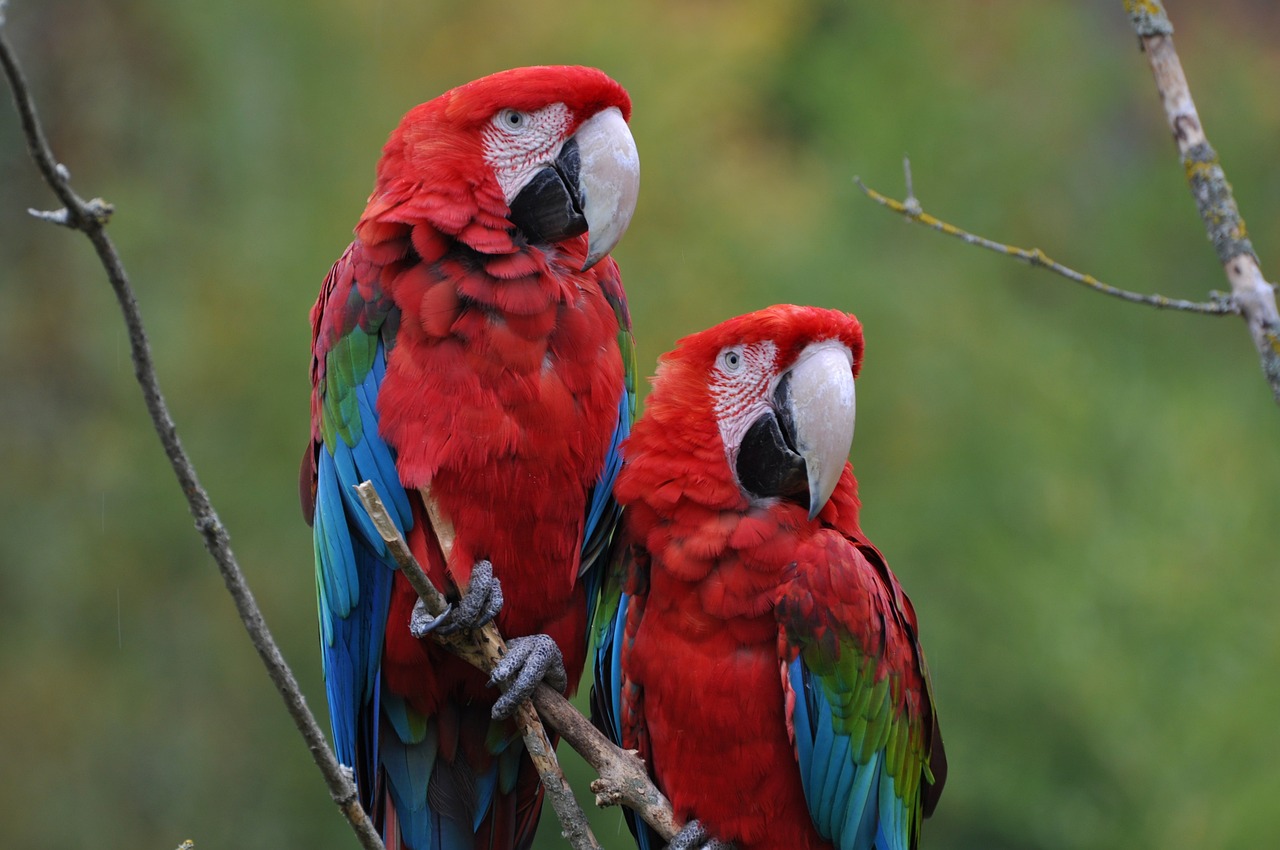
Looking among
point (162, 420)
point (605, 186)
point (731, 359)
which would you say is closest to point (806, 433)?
point (731, 359)

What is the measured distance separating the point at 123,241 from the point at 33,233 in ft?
3.33

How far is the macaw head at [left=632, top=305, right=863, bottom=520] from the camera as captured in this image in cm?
212

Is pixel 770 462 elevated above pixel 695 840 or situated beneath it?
elevated above

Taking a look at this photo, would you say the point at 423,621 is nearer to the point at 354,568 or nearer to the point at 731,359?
the point at 354,568

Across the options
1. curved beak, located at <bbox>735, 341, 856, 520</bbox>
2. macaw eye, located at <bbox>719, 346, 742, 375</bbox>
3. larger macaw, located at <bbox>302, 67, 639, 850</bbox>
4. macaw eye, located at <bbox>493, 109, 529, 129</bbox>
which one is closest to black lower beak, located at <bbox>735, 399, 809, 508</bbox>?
curved beak, located at <bbox>735, 341, 856, 520</bbox>

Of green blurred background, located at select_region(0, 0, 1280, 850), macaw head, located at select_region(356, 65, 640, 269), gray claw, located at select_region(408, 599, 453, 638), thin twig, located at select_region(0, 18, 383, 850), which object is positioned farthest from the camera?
green blurred background, located at select_region(0, 0, 1280, 850)

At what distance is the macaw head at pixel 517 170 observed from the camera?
2.15 meters

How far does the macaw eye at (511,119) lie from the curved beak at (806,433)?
65 centimetres

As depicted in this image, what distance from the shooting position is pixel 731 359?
2232 mm

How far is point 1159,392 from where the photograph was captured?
19.7 feet

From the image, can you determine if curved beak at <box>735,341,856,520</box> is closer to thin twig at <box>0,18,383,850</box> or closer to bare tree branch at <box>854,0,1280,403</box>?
bare tree branch at <box>854,0,1280,403</box>

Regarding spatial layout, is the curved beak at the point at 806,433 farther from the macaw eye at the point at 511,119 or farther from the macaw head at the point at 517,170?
the macaw eye at the point at 511,119

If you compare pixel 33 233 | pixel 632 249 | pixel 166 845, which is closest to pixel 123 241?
pixel 33 233

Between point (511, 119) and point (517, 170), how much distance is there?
0.09 metres
